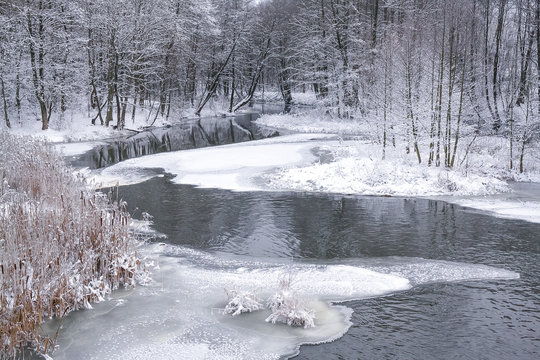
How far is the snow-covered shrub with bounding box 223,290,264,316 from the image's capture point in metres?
6.74

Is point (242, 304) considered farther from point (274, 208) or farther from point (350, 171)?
point (350, 171)

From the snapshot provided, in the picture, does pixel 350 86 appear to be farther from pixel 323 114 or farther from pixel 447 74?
pixel 447 74

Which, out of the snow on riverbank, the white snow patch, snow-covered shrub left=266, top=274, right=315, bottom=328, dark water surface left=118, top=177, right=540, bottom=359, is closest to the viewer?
dark water surface left=118, top=177, right=540, bottom=359

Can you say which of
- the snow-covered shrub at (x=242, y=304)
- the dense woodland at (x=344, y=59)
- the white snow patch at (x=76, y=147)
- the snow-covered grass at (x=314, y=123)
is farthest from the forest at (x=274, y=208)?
the snow-covered grass at (x=314, y=123)

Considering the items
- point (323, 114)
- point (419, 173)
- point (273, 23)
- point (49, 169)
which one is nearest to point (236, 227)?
point (49, 169)

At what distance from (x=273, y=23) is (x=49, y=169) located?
130ft

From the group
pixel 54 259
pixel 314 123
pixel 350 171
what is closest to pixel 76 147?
pixel 350 171

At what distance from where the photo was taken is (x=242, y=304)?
6.75 metres

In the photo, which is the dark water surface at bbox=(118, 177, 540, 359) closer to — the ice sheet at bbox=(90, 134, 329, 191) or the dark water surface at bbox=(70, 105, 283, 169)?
the ice sheet at bbox=(90, 134, 329, 191)

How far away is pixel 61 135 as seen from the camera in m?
27.3

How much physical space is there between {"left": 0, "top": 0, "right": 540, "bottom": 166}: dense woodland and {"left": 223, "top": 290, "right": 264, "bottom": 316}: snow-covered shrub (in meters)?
12.5

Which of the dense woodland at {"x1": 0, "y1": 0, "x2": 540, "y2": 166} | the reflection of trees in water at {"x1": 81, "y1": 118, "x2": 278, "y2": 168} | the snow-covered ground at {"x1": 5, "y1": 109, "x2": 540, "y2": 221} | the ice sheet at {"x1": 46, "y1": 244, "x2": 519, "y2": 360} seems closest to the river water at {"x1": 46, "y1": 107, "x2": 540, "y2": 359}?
the ice sheet at {"x1": 46, "y1": 244, "x2": 519, "y2": 360}

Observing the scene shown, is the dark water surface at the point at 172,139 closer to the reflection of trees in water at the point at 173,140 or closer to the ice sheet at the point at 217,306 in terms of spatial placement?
the reflection of trees in water at the point at 173,140

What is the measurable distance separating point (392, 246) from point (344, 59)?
25.0 m
